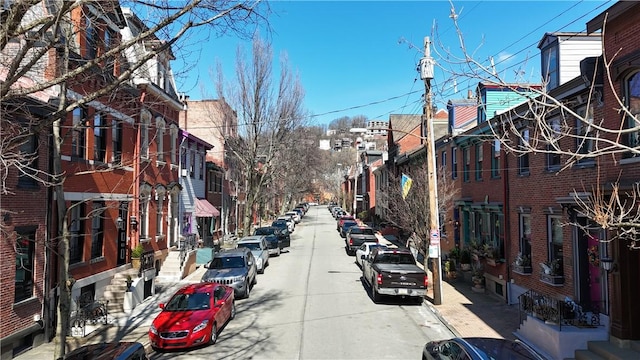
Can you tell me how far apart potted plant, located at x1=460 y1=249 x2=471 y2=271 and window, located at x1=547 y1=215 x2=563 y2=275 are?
21.0 ft

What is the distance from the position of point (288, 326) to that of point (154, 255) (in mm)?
10344

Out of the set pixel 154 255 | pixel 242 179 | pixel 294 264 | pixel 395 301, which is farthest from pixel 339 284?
pixel 242 179

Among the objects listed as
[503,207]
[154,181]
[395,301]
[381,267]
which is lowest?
[395,301]

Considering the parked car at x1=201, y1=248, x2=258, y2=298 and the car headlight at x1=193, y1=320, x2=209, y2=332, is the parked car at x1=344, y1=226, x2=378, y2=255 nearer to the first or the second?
the parked car at x1=201, y1=248, x2=258, y2=298

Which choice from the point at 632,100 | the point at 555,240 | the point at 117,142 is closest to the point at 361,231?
the point at 117,142

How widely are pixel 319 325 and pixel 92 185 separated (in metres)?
9.12

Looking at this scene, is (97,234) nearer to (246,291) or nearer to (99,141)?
(99,141)

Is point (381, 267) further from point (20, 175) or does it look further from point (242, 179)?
point (242, 179)

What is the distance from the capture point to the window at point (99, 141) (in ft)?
53.0

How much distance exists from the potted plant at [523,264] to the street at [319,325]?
3300mm

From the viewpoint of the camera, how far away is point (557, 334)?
9.99 metres

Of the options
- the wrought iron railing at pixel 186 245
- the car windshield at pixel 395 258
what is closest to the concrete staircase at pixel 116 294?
the wrought iron railing at pixel 186 245

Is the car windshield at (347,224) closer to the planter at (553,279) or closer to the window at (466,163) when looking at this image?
the window at (466,163)

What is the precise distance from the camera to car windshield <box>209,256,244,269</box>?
1881 centimetres
